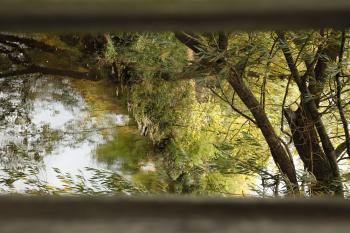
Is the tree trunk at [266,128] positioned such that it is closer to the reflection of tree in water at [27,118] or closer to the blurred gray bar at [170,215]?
the reflection of tree in water at [27,118]

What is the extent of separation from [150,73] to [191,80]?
0.19m

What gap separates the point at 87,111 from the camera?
2.04 metres

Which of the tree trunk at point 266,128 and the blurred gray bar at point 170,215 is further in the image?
the tree trunk at point 266,128

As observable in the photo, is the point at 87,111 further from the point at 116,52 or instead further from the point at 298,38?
the point at 298,38

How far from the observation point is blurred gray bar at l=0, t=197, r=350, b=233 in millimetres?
160

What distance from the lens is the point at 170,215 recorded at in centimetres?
17
